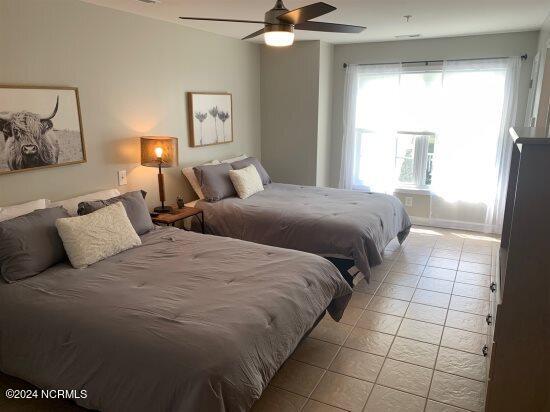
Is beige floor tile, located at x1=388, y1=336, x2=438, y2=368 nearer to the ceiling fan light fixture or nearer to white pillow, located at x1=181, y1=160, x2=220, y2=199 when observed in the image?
the ceiling fan light fixture

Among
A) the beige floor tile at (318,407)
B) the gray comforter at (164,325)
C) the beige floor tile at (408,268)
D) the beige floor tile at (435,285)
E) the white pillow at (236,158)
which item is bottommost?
the beige floor tile at (318,407)

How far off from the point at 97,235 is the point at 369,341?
1.93 meters

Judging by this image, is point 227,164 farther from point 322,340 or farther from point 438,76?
point 438,76

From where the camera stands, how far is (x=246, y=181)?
4422 mm

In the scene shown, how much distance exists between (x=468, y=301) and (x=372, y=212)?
1092mm

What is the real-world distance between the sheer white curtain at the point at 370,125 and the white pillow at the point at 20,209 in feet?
12.7

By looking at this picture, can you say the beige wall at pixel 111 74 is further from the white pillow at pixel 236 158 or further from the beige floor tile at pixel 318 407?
the beige floor tile at pixel 318 407

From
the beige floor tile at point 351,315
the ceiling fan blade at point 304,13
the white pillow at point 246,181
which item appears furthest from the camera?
the white pillow at point 246,181

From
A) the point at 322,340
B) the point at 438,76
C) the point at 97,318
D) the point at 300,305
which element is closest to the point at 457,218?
the point at 438,76

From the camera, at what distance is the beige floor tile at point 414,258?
4262 mm

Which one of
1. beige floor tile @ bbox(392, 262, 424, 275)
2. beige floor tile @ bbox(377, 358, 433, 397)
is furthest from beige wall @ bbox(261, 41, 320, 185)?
beige floor tile @ bbox(377, 358, 433, 397)

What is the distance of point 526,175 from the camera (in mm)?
1696

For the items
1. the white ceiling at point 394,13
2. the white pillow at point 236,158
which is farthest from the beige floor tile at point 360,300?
the white ceiling at point 394,13

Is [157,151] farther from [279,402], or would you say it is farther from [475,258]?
[475,258]
